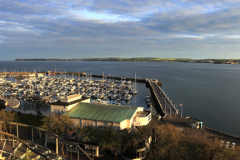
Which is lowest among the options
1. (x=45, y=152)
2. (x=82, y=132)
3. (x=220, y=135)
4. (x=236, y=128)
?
(x=236, y=128)

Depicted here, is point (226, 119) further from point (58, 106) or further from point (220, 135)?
point (58, 106)

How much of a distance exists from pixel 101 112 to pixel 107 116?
118 cm

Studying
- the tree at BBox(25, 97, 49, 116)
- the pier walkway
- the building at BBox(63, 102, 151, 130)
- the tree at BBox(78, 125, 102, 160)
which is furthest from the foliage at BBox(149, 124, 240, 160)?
the tree at BBox(25, 97, 49, 116)

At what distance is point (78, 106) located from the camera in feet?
76.7

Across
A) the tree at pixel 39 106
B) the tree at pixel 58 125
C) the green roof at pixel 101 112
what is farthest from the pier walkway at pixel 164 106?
the tree at pixel 39 106

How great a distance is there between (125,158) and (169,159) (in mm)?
4265

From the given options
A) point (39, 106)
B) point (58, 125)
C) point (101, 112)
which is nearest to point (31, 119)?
point (39, 106)

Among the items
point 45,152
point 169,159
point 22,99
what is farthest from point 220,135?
point 22,99

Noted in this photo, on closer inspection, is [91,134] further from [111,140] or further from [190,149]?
[190,149]

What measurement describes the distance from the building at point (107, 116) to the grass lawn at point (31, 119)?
18.6 feet

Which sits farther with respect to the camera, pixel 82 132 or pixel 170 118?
pixel 170 118

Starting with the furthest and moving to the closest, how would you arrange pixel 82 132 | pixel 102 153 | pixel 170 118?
pixel 170 118 → pixel 102 153 → pixel 82 132

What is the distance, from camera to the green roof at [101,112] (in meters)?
20.5

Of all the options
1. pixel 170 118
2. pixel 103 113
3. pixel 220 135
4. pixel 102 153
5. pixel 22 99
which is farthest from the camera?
pixel 22 99
